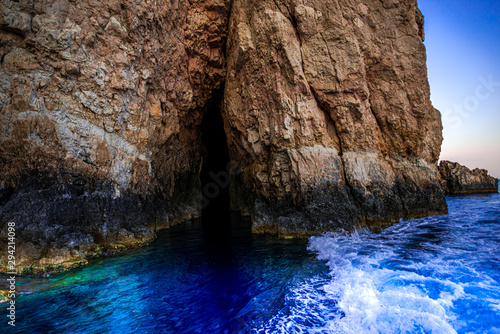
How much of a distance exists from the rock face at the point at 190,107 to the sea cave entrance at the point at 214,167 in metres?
5.64

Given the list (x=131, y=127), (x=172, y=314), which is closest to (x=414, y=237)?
(x=172, y=314)

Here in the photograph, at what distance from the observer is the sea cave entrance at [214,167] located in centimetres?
2067

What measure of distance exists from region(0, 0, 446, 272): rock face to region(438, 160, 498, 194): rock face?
21.9 metres

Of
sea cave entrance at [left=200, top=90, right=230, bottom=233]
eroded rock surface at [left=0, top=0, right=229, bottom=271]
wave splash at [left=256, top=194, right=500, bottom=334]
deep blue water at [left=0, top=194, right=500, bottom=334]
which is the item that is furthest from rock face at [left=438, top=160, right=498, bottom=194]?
eroded rock surface at [left=0, top=0, right=229, bottom=271]

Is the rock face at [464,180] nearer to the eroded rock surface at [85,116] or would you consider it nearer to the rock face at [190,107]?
the rock face at [190,107]

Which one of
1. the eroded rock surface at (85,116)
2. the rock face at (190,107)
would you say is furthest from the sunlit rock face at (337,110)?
the eroded rock surface at (85,116)

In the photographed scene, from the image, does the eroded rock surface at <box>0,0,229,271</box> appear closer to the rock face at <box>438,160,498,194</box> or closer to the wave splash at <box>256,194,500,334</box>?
the wave splash at <box>256,194,500,334</box>

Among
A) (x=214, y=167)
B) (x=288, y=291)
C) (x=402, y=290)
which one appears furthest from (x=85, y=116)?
(x=214, y=167)

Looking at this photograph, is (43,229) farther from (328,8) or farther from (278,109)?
(328,8)

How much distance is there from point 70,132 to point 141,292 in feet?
20.5

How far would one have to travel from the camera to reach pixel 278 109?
11.5m

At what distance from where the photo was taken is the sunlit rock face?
10.6 m

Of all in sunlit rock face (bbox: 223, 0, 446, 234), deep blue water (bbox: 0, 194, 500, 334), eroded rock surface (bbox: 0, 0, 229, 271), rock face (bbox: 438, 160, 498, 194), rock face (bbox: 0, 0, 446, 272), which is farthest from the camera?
rock face (bbox: 438, 160, 498, 194)

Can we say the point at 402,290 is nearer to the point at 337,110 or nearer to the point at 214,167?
the point at 337,110
